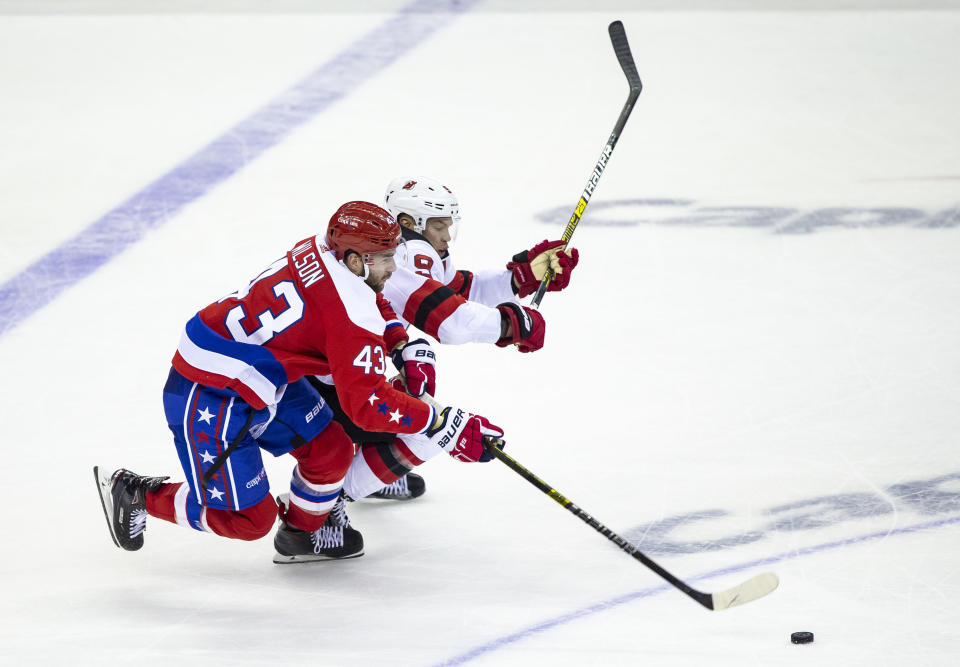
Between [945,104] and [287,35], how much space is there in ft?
11.6

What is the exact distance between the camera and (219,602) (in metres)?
3.22

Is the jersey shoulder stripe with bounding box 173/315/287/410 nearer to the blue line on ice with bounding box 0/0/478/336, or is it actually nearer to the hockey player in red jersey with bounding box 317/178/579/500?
the hockey player in red jersey with bounding box 317/178/579/500

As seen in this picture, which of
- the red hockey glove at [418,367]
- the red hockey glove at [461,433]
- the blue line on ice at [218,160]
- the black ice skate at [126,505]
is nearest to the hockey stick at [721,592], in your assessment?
the red hockey glove at [461,433]

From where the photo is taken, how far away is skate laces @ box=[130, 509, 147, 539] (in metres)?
3.32

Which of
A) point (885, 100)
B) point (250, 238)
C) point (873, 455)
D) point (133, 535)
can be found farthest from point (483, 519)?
point (885, 100)

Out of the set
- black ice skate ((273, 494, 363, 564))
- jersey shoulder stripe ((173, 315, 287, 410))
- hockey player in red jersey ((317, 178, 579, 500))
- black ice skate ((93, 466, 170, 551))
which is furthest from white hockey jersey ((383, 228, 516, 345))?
black ice skate ((93, 466, 170, 551))

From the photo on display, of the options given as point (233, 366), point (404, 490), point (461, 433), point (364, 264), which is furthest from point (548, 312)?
point (233, 366)

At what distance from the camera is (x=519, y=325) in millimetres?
3465

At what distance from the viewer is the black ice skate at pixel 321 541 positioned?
134 inches

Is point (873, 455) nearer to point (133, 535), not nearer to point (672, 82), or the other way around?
point (133, 535)

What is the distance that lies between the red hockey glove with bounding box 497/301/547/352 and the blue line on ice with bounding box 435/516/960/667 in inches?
29.2

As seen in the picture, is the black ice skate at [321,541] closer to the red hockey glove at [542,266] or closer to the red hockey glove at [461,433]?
the red hockey glove at [461,433]

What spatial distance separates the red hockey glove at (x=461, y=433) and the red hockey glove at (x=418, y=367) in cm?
18

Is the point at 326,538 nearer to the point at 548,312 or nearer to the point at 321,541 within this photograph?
the point at 321,541
